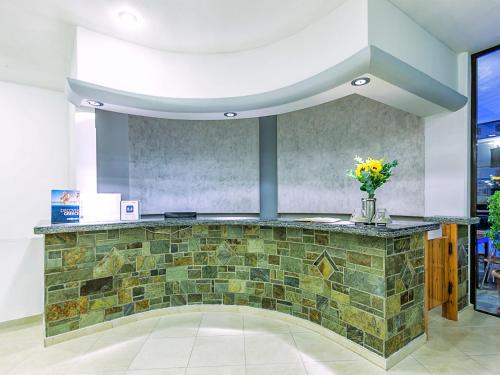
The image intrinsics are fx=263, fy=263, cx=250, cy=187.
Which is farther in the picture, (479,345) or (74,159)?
(74,159)

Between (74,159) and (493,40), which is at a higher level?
(493,40)

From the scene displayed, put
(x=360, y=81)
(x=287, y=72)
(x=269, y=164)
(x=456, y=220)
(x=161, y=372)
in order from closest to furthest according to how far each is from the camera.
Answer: (x=161, y=372), (x=360, y=81), (x=287, y=72), (x=456, y=220), (x=269, y=164)

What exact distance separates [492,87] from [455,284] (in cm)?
224

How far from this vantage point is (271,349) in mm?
2275

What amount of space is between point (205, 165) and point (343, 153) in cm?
191

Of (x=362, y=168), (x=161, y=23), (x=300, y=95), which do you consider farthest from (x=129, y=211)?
(x=362, y=168)

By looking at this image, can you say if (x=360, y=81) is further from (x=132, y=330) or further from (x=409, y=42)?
(x=132, y=330)

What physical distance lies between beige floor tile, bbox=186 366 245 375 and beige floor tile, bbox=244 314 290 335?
53 centimetres

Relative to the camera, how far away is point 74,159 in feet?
9.22

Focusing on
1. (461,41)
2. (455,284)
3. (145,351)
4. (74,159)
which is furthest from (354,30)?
(145,351)

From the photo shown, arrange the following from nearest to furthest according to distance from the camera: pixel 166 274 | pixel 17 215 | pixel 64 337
Result: 1. pixel 64 337
2. pixel 166 274
3. pixel 17 215

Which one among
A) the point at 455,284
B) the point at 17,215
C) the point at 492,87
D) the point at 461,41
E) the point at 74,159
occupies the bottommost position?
the point at 455,284

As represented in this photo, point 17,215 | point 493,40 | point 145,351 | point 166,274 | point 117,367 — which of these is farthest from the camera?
point 17,215

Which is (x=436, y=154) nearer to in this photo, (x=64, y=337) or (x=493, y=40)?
(x=493, y=40)
